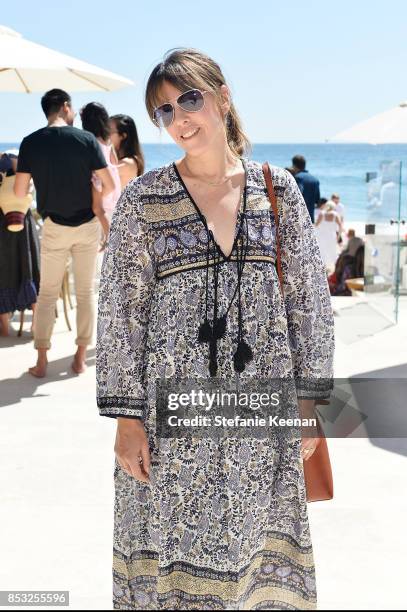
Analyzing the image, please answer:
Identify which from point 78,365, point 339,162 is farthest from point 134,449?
point 339,162

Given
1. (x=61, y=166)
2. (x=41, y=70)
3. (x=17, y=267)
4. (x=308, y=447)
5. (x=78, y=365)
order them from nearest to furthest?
(x=308, y=447) < (x=61, y=166) < (x=78, y=365) < (x=17, y=267) < (x=41, y=70)

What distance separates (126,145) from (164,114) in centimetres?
456

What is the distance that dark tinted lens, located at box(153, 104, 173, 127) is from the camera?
214cm

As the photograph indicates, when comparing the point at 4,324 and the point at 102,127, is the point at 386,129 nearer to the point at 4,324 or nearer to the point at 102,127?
the point at 102,127

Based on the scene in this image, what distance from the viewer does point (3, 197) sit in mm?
6512

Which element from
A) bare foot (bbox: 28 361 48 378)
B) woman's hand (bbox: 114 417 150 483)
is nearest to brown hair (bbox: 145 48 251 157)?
woman's hand (bbox: 114 417 150 483)

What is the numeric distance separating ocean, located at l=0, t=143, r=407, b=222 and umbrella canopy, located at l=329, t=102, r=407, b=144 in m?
36.8

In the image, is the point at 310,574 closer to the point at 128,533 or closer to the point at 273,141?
the point at 128,533

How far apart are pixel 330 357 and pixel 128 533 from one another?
682 millimetres

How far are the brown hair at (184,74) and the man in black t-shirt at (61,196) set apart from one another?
3.52 metres

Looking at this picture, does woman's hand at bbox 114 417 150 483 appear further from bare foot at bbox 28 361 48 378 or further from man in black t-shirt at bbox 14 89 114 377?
bare foot at bbox 28 361 48 378

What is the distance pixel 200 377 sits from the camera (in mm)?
2068

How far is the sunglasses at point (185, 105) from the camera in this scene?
2111mm

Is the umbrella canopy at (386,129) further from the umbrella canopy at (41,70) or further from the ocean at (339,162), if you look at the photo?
the ocean at (339,162)
